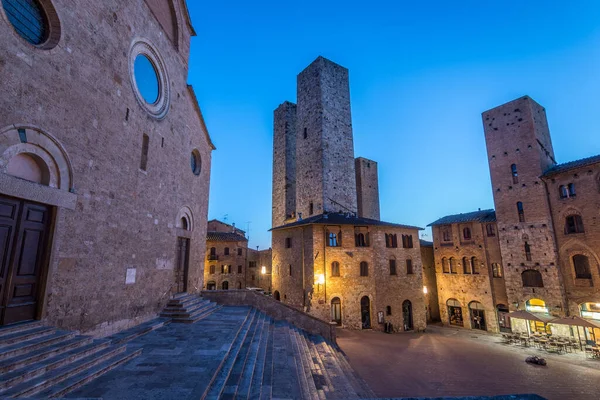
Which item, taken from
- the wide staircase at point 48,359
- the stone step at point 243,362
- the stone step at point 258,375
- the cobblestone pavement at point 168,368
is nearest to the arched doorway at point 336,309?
the stone step at point 243,362

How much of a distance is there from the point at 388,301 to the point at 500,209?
1144 cm

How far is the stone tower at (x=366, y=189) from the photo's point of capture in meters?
30.8

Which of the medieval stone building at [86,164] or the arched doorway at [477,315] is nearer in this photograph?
the medieval stone building at [86,164]

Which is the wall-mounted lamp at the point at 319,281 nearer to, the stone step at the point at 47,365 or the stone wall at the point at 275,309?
the stone wall at the point at 275,309

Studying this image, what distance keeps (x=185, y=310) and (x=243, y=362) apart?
14.8ft

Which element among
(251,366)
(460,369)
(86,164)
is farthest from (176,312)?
(460,369)

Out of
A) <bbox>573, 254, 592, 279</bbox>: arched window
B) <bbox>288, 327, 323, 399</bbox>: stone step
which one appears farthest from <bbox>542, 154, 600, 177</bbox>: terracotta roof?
<bbox>288, 327, 323, 399</bbox>: stone step

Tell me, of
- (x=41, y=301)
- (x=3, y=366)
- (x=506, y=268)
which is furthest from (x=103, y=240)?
(x=506, y=268)

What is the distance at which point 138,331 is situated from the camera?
7797 millimetres

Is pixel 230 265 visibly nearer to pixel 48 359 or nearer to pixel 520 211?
pixel 520 211

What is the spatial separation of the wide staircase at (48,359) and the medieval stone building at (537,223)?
23995mm

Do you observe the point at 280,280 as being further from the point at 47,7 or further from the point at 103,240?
the point at 47,7

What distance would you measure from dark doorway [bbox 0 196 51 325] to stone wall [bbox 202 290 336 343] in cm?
929

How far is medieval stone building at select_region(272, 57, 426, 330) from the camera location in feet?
66.3
